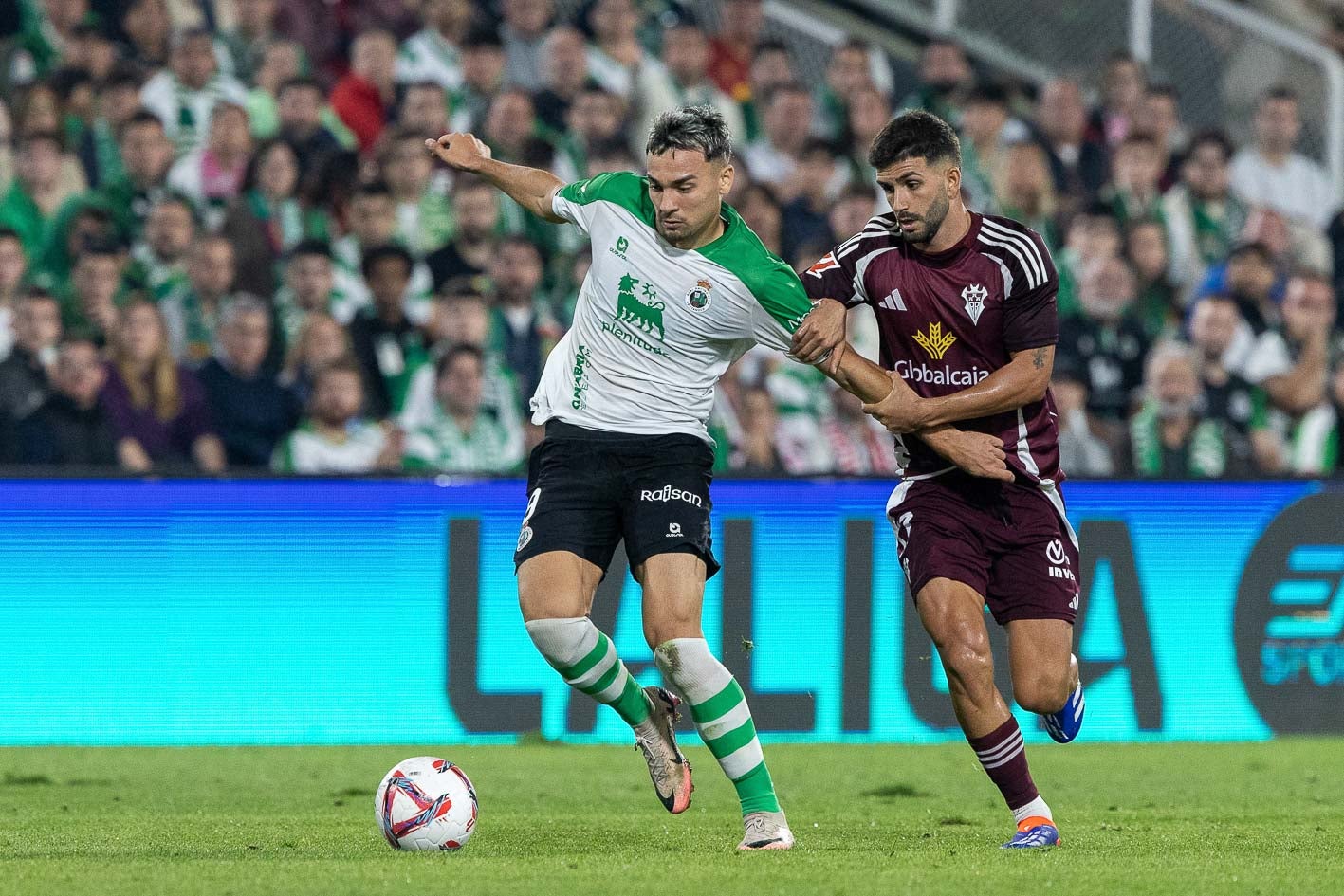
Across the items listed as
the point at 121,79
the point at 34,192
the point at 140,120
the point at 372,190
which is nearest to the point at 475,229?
the point at 372,190

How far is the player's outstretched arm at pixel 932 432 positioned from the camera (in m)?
6.36

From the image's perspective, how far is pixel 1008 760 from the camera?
647 centimetres

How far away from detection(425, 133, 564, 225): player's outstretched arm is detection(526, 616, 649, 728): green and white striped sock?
4.69 ft

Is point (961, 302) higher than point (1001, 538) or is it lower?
higher

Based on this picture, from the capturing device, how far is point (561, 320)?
12.3 m

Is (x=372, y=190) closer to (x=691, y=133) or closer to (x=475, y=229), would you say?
(x=475, y=229)

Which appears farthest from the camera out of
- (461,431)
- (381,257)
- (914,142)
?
(381,257)

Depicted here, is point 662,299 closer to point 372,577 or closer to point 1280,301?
point 372,577

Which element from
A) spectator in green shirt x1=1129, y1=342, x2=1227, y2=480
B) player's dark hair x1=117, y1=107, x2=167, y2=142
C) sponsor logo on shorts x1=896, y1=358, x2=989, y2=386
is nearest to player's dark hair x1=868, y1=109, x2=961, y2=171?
sponsor logo on shorts x1=896, y1=358, x2=989, y2=386

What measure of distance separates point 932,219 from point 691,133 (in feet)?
2.79

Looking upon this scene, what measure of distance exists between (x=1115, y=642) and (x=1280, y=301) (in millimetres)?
4089

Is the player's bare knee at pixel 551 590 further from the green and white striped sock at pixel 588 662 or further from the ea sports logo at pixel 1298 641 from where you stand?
the ea sports logo at pixel 1298 641

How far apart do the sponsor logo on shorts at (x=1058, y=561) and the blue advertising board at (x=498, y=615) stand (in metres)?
3.43

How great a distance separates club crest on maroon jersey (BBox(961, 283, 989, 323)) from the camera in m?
6.57
